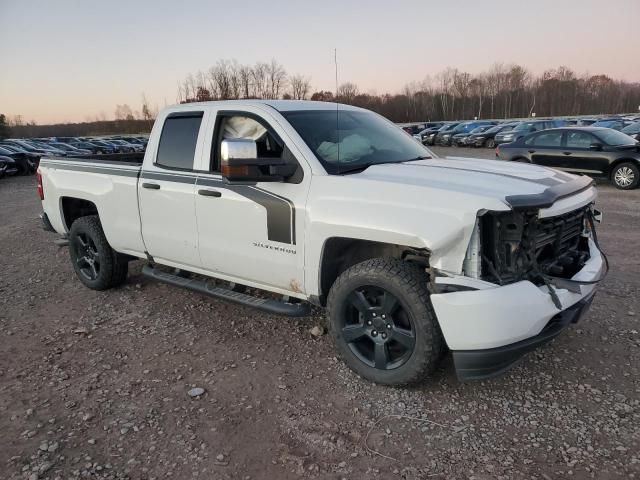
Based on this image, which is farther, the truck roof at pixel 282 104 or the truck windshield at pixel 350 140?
the truck roof at pixel 282 104

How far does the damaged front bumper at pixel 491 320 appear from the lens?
2.85 m

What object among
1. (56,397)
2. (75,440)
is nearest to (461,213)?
(75,440)

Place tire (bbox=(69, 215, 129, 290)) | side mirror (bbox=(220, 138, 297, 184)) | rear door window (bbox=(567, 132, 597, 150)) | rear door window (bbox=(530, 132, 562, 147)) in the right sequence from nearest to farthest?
side mirror (bbox=(220, 138, 297, 184)), tire (bbox=(69, 215, 129, 290)), rear door window (bbox=(567, 132, 597, 150)), rear door window (bbox=(530, 132, 562, 147))

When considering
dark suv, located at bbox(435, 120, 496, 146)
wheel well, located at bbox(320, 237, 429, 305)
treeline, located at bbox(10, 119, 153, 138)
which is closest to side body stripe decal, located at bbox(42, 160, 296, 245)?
wheel well, located at bbox(320, 237, 429, 305)

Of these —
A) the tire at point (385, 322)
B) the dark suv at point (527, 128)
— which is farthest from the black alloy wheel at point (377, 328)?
the dark suv at point (527, 128)

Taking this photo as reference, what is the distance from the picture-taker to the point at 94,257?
5.57 metres

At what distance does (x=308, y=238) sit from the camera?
3.58 metres

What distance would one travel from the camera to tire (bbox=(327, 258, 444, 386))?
10.4ft

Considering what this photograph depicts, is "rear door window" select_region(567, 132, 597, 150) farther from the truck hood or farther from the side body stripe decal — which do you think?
the side body stripe decal

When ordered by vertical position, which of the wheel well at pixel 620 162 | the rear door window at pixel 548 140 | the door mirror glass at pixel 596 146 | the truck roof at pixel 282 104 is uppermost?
the truck roof at pixel 282 104

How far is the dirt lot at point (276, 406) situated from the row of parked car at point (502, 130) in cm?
1616

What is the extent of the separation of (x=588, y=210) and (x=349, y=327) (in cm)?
198

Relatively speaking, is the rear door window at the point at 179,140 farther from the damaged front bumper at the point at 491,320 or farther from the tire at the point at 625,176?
the tire at the point at 625,176

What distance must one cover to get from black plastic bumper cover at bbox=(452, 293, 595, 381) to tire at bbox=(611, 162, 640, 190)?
1077 centimetres
